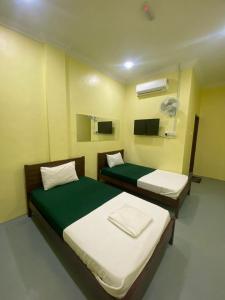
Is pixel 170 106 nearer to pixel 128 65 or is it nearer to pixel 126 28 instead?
pixel 128 65

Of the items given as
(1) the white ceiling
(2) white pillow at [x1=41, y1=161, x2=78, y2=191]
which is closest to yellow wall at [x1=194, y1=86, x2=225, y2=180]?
(1) the white ceiling

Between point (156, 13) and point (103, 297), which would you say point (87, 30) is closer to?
point (156, 13)

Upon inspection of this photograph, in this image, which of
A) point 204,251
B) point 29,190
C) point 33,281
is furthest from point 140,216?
point 29,190

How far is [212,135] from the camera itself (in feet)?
13.5

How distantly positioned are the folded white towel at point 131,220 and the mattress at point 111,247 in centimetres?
4

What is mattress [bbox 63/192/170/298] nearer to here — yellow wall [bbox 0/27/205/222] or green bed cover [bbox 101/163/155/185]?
green bed cover [bbox 101/163/155/185]

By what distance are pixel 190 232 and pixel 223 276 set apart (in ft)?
1.94

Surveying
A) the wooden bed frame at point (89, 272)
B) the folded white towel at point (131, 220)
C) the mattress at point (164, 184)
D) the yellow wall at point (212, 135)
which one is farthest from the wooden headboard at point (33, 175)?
the yellow wall at point (212, 135)

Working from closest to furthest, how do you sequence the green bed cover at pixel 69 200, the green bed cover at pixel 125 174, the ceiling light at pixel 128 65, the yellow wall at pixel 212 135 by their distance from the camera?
the green bed cover at pixel 69 200 < the green bed cover at pixel 125 174 < the ceiling light at pixel 128 65 < the yellow wall at pixel 212 135

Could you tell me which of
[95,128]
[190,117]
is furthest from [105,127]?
[190,117]

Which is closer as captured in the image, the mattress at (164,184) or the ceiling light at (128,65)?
the mattress at (164,184)

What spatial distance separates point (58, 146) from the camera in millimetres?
2559

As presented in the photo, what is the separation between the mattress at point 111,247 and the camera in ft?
3.08

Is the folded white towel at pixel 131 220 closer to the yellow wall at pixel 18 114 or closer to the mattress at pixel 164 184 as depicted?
the mattress at pixel 164 184
